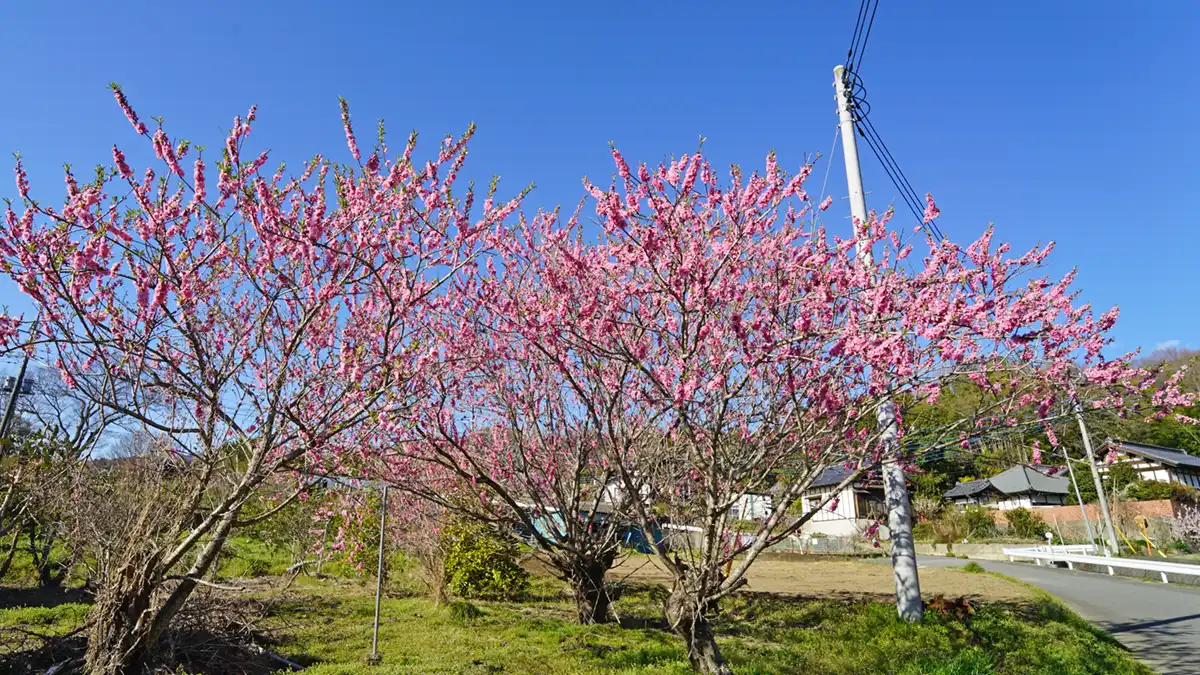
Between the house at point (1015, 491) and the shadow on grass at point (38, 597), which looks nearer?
the shadow on grass at point (38, 597)

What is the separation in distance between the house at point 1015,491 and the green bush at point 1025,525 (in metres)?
6.82

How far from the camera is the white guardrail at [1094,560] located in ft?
48.6

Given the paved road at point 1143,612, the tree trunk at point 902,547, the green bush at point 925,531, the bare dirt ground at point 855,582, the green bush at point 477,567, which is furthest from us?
the green bush at point 925,531

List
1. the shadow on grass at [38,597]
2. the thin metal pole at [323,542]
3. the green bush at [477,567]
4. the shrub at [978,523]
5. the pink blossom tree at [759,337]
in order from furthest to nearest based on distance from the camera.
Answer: the shrub at [978,523]
the green bush at [477,567]
the shadow on grass at [38,597]
the thin metal pole at [323,542]
the pink blossom tree at [759,337]

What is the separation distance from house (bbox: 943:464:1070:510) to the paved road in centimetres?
2623

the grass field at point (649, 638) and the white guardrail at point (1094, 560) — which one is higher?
the white guardrail at point (1094, 560)

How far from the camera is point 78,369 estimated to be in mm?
4684

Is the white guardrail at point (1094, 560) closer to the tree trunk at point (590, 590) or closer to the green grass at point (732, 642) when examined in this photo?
the green grass at point (732, 642)

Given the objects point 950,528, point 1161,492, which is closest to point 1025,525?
point 950,528

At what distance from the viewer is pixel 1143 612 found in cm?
1092

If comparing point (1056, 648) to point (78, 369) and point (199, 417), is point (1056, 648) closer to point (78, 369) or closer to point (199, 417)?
point (199, 417)

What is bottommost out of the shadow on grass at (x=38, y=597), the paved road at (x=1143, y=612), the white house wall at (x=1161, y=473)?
the paved road at (x=1143, y=612)

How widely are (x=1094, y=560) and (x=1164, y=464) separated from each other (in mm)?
23330

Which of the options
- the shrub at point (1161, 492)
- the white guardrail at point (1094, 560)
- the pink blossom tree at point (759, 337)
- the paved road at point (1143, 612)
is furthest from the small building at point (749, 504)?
the shrub at point (1161, 492)
